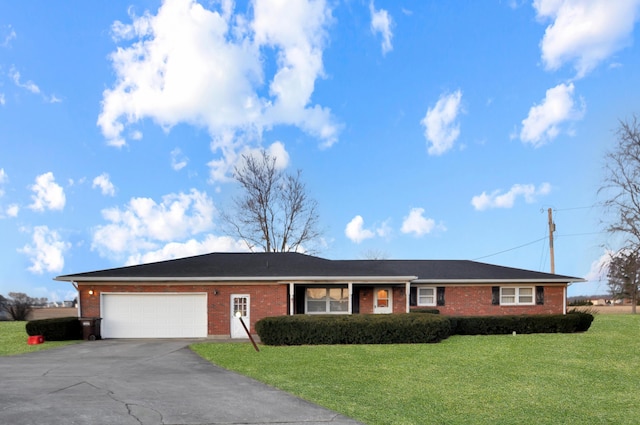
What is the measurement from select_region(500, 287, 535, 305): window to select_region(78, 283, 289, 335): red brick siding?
37.5 feet

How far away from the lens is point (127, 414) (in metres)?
7.36

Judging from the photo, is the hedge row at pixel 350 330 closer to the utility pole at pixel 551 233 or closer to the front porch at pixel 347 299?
the front porch at pixel 347 299

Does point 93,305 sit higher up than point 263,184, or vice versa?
point 263,184

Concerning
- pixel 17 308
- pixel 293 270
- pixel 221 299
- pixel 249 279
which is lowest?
pixel 17 308

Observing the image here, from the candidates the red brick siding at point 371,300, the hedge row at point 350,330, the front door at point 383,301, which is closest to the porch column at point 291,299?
the hedge row at point 350,330

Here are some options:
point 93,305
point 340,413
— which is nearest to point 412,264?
point 93,305

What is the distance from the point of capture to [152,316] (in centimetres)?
1994

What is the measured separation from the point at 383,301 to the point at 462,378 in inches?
466

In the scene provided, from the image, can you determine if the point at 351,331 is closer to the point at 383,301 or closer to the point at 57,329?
the point at 383,301

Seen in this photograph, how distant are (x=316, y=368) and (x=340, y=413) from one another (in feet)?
14.4

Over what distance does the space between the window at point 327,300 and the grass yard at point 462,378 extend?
6030mm

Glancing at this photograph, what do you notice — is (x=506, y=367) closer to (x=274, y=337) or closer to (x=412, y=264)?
(x=274, y=337)

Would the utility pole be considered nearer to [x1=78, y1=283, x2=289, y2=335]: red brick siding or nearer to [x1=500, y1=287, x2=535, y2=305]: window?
[x1=500, y1=287, x2=535, y2=305]: window

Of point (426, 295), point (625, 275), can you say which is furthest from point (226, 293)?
point (625, 275)
